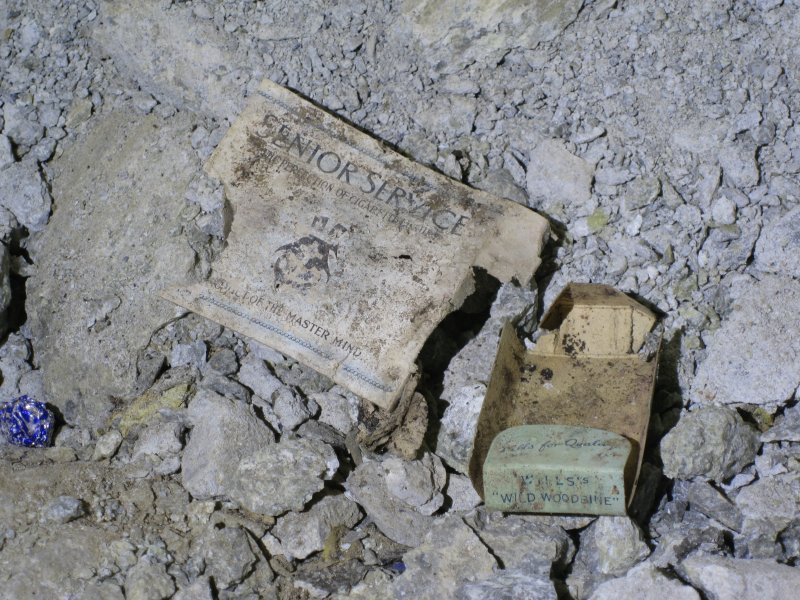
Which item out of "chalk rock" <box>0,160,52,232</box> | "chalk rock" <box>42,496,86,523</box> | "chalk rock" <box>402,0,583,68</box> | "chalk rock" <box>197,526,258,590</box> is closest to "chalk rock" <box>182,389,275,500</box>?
"chalk rock" <box>197,526,258,590</box>

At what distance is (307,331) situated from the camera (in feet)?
7.09

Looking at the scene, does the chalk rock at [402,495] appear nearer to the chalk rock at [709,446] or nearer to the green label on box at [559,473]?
the green label on box at [559,473]

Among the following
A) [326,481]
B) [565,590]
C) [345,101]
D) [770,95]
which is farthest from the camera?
[345,101]

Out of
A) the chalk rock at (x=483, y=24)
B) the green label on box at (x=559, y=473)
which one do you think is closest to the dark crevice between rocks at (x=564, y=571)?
the green label on box at (x=559, y=473)

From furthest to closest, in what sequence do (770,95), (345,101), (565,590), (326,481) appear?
(345,101) → (770,95) → (326,481) → (565,590)

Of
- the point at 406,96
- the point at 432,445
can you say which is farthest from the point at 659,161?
the point at 432,445

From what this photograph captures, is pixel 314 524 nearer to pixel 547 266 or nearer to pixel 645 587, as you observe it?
pixel 645 587

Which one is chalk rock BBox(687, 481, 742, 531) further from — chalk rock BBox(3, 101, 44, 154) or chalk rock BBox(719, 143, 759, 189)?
chalk rock BBox(3, 101, 44, 154)

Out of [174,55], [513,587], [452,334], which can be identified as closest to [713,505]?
[513,587]

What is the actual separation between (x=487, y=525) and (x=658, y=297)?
0.63m

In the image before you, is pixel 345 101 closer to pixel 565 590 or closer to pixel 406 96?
pixel 406 96

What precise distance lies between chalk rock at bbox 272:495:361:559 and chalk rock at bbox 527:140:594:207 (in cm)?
82

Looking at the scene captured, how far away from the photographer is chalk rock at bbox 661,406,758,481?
198cm

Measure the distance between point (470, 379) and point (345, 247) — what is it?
400mm
